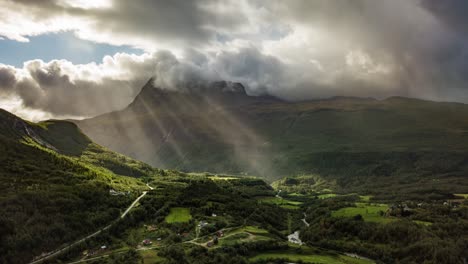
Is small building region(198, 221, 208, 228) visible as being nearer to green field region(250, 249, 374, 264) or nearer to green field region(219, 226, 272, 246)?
green field region(219, 226, 272, 246)

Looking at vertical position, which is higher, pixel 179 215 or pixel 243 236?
pixel 179 215

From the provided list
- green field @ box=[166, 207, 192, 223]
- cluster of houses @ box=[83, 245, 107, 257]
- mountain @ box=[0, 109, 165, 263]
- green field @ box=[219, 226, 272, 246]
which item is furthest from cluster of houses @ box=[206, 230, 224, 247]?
mountain @ box=[0, 109, 165, 263]

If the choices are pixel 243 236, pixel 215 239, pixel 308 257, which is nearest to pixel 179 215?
pixel 215 239

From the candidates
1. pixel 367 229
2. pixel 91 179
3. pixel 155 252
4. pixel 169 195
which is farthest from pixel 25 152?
pixel 367 229

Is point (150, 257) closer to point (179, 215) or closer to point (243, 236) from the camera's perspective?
point (243, 236)

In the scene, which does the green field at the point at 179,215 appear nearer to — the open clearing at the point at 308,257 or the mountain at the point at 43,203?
the mountain at the point at 43,203

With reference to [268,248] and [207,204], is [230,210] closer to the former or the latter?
[207,204]

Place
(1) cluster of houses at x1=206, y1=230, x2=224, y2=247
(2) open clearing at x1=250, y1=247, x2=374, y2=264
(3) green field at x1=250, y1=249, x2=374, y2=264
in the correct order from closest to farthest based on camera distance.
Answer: (1) cluster of houses at x1=206, y1=230, x2=224, y2=247
(3) green field at x1=250, y1=249, x2=374, y2=264
(2) open clearing at x1=250, y1=247, x2=374, y2=264
